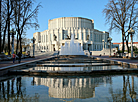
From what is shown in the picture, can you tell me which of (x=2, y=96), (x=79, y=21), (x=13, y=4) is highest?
(x=79, y=21)

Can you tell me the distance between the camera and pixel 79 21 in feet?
324

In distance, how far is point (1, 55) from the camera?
19.6m

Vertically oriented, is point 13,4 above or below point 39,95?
above

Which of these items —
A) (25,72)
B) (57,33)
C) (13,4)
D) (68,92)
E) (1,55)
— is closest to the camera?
(68,92)

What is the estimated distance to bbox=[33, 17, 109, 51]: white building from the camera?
88188 millimetres

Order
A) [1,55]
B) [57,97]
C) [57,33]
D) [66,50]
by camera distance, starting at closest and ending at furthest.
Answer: [57,97]
[1,55]
[66,50]
[57,33]

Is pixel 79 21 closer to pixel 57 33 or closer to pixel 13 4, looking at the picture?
pixel 57 33

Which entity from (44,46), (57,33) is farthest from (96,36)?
(44,46)

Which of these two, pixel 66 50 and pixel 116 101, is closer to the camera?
pixel 116 101

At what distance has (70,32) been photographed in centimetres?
9119

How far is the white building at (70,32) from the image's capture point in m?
88.2

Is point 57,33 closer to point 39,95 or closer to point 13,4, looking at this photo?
point 13,4

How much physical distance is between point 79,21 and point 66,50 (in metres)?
62.5

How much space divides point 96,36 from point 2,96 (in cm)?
9719
